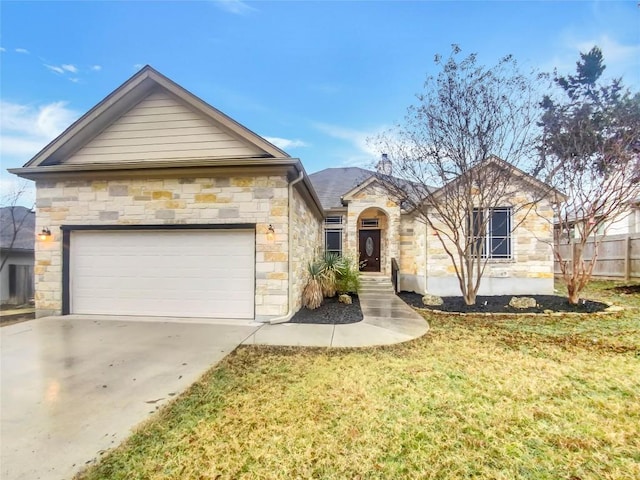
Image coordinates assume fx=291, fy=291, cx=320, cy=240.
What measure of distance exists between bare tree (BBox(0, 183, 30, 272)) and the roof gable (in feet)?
17.1

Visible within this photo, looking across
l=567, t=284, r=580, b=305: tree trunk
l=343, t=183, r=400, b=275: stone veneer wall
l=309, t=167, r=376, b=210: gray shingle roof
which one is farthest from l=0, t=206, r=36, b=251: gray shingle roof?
l=567, t=284, r=580, b=305: tree trunk

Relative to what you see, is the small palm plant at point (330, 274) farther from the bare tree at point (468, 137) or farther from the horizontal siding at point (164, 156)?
the horizontal siding at point (164, 156)

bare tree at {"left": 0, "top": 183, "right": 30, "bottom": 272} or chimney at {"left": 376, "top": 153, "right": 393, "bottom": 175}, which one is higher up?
chimney at {"left": 376, "top": 153, "right": 393, "bottom": 175}

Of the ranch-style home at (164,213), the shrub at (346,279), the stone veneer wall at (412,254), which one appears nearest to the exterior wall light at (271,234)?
the ranch-style home at (164,213)

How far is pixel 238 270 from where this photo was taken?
676cm

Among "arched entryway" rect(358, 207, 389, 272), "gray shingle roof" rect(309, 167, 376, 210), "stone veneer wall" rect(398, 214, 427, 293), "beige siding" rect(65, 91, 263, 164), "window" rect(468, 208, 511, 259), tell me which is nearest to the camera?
"beige siding" rect(65, 91, 263, 164)

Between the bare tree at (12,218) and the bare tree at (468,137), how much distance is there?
13.2 meters

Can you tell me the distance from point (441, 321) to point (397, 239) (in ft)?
18.3

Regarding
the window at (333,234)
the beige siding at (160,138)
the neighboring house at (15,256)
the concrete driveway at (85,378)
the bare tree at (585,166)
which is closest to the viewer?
the concrete driveway at (85,378)

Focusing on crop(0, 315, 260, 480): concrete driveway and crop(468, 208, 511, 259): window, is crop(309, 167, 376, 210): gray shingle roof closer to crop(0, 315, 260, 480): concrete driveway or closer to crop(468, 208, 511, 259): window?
crop(468, 208, 511, 259): window

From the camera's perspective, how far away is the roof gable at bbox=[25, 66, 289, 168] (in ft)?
22.7

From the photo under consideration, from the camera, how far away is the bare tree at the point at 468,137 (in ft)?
25.3

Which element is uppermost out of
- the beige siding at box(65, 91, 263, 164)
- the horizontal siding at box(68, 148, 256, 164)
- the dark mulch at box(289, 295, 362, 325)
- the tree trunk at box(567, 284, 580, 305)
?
the beige siding at box(65, 91, 263, 164)

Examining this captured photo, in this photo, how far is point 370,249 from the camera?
1430 centimetres
